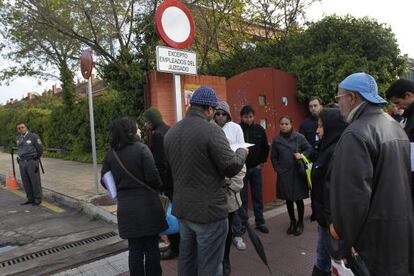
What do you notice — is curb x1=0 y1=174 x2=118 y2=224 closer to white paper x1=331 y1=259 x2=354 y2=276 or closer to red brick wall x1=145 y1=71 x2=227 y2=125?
red brick wall x1=145 y1=71 x2=227 y2=125

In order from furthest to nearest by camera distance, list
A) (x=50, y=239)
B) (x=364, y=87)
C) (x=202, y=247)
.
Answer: (x=50, y=239)
(x=202, y=247)
(x=364, y=87)

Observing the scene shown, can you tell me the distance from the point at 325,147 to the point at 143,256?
187cm

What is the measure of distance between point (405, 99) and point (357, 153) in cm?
145

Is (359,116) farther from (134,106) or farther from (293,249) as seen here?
(134,106)

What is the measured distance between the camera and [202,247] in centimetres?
273

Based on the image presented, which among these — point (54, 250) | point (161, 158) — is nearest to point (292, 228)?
point (161, 158)

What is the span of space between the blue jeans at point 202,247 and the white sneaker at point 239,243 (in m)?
1.60

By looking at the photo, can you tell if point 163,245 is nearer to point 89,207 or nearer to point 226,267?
point 226,267

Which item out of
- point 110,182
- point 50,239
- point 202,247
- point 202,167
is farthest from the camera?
point 50,239

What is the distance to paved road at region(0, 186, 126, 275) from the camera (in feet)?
14.5

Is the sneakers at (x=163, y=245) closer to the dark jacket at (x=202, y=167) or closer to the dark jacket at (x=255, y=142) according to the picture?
the dark jacket at (x=255, y=142)

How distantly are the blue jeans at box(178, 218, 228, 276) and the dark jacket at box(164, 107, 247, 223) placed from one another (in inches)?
3.6

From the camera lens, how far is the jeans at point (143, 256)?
3.25 m

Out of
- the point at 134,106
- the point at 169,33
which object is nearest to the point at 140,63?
the point at 134,106
